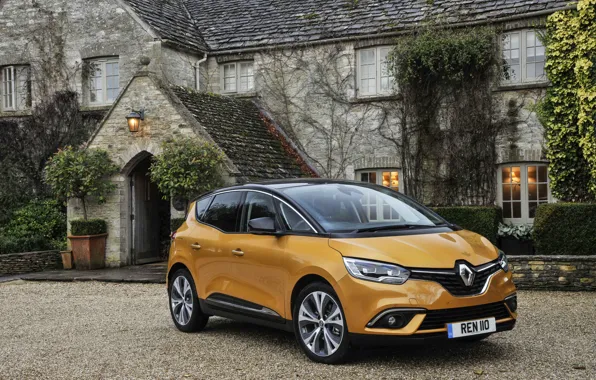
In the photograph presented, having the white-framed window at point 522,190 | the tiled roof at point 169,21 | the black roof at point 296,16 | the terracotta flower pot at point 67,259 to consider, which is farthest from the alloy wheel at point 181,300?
the tiled roof at point 169,21

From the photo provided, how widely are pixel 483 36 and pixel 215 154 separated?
6594 mm

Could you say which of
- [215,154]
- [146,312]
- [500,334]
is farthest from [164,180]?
[500,334]

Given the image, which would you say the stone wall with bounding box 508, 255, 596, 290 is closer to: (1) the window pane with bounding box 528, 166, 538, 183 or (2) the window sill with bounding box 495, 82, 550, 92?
(1) the window pane with bounding box 528, 166, 538, 183

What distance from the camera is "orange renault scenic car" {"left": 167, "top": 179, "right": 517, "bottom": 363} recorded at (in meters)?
6.23

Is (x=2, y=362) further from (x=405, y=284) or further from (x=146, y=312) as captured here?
(x=405, y=284)

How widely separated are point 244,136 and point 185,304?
870cm

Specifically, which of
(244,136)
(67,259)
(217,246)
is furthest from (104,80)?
(217,246)

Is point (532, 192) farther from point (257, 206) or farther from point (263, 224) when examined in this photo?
point (263, 224)

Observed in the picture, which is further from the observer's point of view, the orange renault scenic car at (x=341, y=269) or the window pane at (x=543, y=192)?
the window pane at (x=543, y=192)

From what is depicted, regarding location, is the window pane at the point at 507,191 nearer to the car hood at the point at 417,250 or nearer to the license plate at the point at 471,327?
the car hood at the point at 417,250

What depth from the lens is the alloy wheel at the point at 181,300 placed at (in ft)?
28.4

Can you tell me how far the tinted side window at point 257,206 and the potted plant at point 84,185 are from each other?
907cm

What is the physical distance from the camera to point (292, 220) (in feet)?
24.0

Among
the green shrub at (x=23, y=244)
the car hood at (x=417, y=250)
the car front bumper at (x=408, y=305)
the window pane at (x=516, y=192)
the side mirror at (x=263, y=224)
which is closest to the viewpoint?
the car front bumper at (x=408, y=305)
